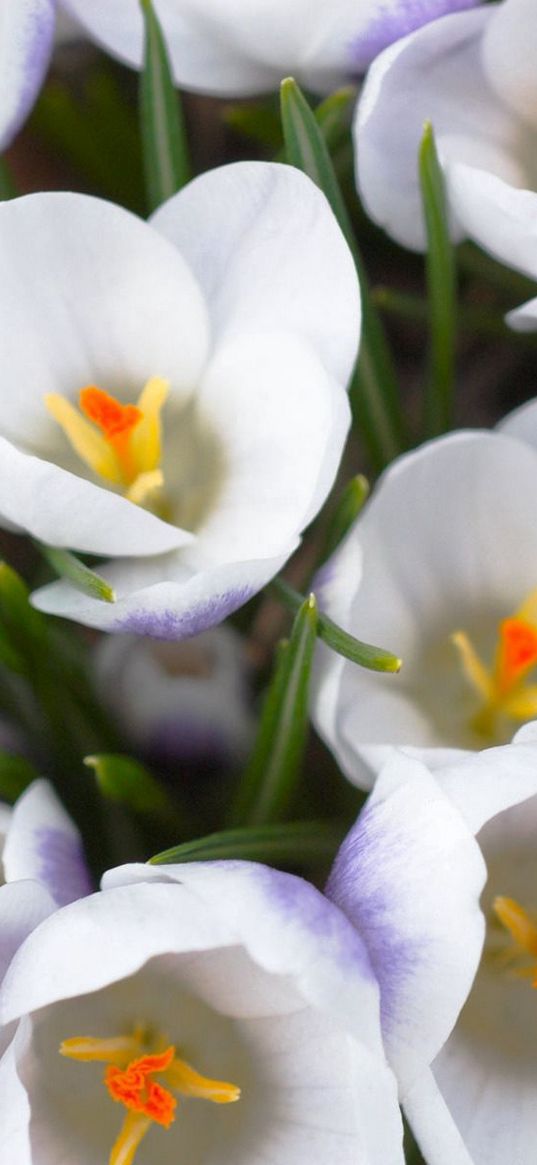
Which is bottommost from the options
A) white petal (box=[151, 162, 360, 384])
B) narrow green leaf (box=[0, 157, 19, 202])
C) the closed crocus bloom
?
the closed crocus bloom

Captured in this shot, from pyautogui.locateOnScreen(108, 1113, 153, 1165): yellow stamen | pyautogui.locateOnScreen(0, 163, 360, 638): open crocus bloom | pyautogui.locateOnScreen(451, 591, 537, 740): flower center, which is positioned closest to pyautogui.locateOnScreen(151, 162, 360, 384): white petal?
pyautogui.locateOnScreen(0, 163, 360, 638): open crocus bloom

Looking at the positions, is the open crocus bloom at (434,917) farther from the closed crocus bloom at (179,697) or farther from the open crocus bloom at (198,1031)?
the closed crocus bloom at (179,697)

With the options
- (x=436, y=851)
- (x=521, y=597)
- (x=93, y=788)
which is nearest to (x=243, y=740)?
(x=93, y=788)

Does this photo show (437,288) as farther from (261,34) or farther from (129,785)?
(129,785)

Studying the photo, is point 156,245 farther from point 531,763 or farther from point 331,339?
point 531,763

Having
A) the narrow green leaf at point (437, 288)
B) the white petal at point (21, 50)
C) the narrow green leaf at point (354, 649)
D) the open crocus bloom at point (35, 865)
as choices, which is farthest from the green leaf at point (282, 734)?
the white petal at point (21, 50)

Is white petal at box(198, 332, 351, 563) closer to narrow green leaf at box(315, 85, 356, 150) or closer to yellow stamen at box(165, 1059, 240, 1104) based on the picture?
narrow green leaf at box(315, 85, 356, 150)

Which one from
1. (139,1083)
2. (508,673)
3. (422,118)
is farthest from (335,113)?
(139,1083)
